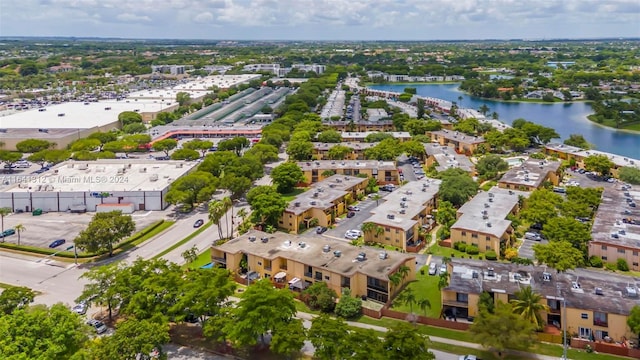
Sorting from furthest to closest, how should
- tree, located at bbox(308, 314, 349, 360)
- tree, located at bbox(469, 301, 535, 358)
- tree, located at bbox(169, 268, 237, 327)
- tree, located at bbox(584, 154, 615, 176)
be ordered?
tree, located at bbox(584, 154, 615, 176) < tree, located at bbox(169, 268, 237, 327) < tree, located at bbox(469, 301, 535, 358) < tree, located at bbox(308, 314, 349, 360)

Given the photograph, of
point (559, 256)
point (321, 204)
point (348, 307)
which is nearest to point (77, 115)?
point (321, 204)

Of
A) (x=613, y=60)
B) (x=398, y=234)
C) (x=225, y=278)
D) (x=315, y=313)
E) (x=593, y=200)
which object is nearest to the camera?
(x=225, y=278)

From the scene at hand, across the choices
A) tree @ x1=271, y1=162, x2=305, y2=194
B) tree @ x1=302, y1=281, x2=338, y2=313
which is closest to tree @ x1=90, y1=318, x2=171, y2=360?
tree @ x1=302, y1=281, x2=338, y2=313

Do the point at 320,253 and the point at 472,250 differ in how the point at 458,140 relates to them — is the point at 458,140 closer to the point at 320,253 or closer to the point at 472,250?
the point at 472,250

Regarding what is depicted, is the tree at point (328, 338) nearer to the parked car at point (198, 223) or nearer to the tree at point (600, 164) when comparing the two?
the parked car at point (198, 223)

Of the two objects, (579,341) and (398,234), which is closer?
(579,341)

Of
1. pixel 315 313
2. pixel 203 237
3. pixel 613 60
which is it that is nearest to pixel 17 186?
pixel 203 237

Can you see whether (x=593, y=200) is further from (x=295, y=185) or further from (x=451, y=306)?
(x=295, y=185)

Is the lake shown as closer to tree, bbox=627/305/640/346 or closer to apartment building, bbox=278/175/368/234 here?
apartment building, bbox=278/175/368/234
